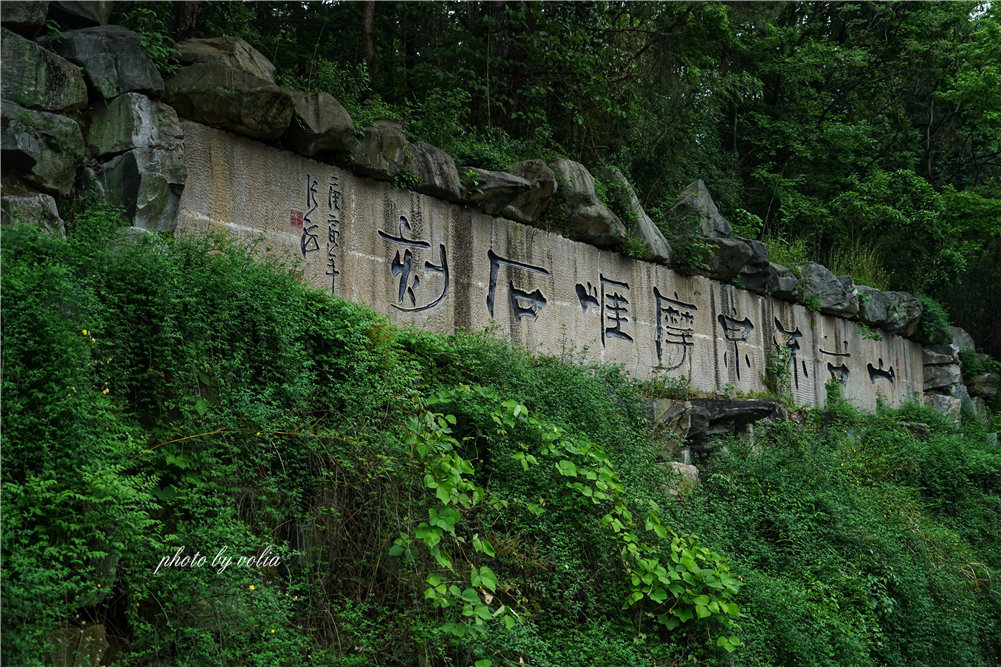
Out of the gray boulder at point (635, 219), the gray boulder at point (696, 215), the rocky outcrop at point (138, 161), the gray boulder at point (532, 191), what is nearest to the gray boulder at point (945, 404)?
the gray boulder at point (696, 215)

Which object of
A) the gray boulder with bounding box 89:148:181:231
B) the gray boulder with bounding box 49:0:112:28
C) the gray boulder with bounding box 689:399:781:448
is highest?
the gray boulder with bounding box 49:0:112:28

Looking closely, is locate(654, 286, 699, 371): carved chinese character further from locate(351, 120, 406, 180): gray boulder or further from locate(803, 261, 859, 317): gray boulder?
locate(351, 120, 406, 180): gray boulder

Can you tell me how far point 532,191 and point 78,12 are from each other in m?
3.71

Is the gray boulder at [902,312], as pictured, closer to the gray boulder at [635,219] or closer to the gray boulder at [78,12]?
the gray boulder at [635,219]

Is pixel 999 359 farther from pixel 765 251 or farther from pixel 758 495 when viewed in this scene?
pixel 758 495

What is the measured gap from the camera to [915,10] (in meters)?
13.6

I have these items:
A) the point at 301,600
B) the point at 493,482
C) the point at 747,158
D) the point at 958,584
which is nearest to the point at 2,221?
the point at 301,600

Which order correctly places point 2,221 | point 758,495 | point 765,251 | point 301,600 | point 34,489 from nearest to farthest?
point 34,489 < point 301,600 < point 2,221 < point 758,495 < point 765,251

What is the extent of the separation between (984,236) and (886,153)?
197cm

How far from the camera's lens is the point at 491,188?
7285mm

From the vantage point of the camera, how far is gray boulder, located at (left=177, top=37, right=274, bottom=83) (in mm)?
5652

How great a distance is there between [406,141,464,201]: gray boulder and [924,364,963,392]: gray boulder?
29.1ft

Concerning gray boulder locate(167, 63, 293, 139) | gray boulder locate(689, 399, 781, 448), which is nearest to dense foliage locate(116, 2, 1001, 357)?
gray boulder locate(167, 63, 293, 139)

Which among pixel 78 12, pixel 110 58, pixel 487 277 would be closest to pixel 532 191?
pixel 487 277
